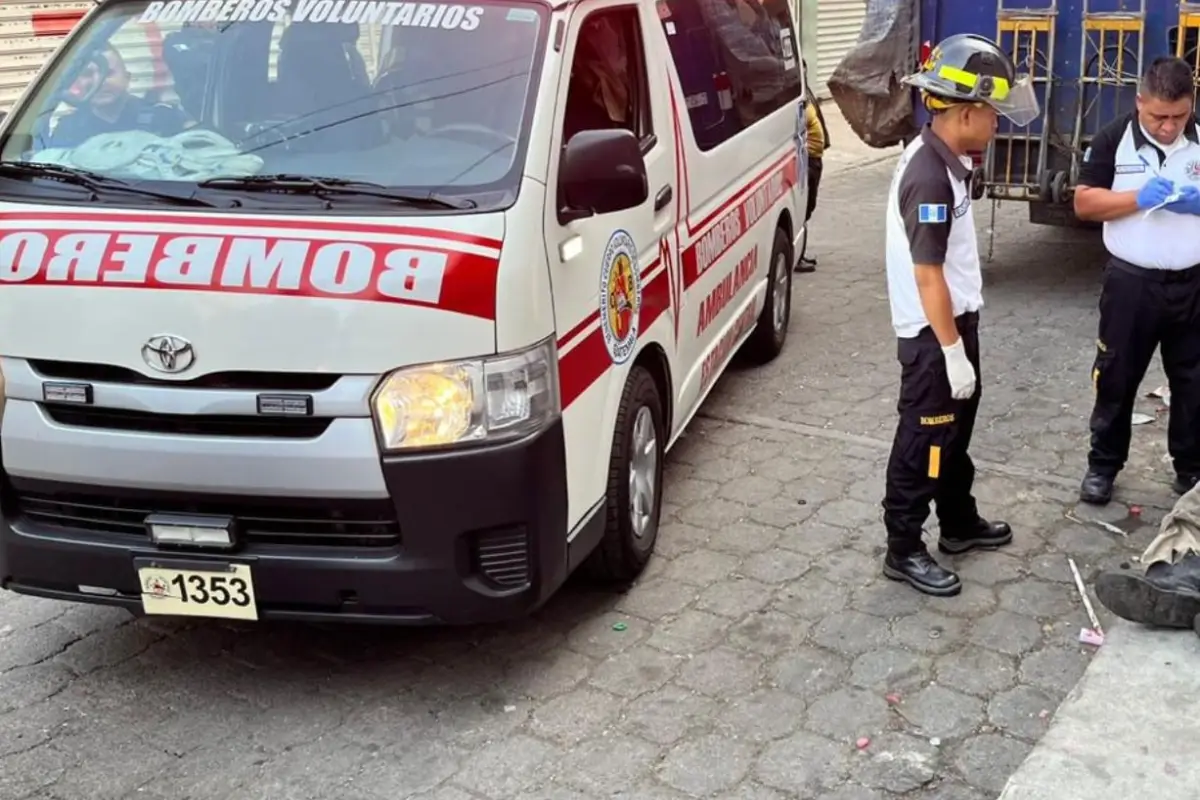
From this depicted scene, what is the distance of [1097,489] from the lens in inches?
199

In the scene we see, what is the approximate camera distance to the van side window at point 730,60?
16.8 ft

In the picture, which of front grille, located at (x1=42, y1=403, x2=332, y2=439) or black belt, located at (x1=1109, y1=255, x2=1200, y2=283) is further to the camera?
black belt, located at (x1=1109, y1=255, x2=1200, y2=283)

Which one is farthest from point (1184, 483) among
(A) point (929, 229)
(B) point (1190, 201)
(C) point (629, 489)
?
(C) point (629, 489)

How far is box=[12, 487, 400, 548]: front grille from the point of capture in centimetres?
345

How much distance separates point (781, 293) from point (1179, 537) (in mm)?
3456

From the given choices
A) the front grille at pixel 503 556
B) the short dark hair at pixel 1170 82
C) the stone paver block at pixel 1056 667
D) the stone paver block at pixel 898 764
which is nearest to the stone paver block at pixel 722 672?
the stone paver block at pixel 898 764

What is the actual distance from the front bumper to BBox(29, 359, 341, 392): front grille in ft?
0.94

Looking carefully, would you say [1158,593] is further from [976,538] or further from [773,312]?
[773,312]

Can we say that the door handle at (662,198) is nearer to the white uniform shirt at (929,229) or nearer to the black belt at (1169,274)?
the white uniform shirt at (929,229)

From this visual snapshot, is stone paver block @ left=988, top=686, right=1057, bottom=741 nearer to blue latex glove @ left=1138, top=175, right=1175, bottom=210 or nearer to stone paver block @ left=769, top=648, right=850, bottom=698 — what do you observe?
stone paver block @ left=769, top=648, right=850, bottom=698

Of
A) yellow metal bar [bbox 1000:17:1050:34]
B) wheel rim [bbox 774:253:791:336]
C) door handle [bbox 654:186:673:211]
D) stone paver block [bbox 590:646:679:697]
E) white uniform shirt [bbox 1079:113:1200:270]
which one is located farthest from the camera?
yellow metal bar [bbox 1000:17:1050:34]

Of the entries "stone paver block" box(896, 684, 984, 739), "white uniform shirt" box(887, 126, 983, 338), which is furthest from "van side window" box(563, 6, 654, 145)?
"stone paver block" box(896, 684, 984, 739)

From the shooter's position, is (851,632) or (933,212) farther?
(851,632)

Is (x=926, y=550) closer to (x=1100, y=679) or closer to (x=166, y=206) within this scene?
(x=1100, y=679)
